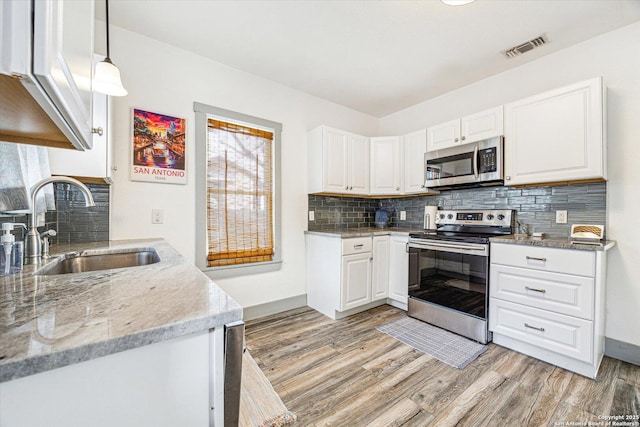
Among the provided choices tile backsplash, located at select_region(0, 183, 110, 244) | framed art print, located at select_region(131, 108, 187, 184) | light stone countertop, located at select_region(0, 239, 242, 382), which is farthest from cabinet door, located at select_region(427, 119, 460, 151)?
tile backsplash, located at select_region(0, 183, 110, 244)

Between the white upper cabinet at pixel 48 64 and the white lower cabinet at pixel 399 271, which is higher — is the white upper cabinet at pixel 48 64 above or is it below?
above

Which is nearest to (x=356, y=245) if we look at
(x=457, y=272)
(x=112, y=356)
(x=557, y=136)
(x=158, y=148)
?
(x=457, y=272)

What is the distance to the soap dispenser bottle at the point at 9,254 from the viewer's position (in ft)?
2.99

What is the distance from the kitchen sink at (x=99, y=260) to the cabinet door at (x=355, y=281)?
171 cm

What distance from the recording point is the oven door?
2250mm

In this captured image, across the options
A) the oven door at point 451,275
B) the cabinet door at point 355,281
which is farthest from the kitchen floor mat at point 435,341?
the cabinet door at point 355,281

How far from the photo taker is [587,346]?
69.2 inches

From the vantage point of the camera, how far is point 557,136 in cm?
210

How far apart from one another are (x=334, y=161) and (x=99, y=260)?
88.9 inches

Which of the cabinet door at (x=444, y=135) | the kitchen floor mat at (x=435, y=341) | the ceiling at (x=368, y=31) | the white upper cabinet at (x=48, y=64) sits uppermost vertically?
the ceiling at (x=368, y=31)

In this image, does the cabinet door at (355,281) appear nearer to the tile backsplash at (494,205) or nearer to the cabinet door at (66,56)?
the tile backsplash at (494,205)

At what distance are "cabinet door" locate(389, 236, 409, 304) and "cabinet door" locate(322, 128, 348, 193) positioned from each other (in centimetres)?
87

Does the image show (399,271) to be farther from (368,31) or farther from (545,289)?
(368,31)

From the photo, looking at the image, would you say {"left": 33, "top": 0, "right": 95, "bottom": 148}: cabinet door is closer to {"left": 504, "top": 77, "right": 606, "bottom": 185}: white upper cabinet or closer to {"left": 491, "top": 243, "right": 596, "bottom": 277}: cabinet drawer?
{"left": 491, "top": 243, "right": 596, "bottom": 277}: cabinet drawer
